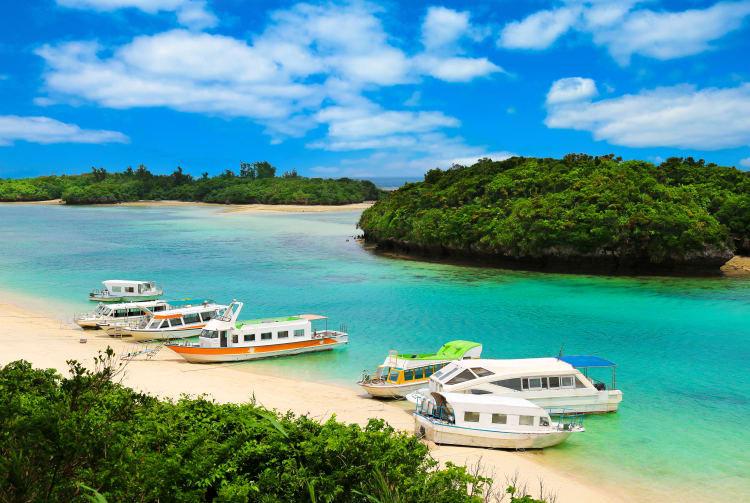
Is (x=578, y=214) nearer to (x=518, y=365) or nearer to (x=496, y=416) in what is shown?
(x=518, y=365)

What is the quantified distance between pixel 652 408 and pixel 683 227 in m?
37.1

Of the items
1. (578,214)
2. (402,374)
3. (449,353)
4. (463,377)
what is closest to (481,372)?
(463,377)

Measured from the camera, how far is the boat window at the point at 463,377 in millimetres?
20078

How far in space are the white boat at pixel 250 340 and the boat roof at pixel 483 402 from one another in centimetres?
1165

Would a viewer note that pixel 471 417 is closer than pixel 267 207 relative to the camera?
Yes

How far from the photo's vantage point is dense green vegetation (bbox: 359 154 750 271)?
52625mm

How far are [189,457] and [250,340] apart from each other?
17.8 m

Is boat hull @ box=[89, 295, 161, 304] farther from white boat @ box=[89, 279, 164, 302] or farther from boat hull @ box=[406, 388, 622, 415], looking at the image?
boat hull @ box=[406, 388, 622, 415]

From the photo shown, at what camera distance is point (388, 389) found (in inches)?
859

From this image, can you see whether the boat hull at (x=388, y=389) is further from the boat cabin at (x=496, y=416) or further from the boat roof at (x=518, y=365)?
the boat cabin at (x=496, y=416)

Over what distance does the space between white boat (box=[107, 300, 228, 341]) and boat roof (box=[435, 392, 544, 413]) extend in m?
18.4

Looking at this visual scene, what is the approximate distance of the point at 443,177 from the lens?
80.2 meters

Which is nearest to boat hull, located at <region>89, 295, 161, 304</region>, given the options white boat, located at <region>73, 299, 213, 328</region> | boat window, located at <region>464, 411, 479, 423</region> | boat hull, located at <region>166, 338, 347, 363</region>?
white boat, located at <region>73, 299, 213, 328</region>

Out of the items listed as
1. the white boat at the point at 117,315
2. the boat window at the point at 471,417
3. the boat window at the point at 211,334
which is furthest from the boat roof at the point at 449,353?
the white boat at the point at 117,315
